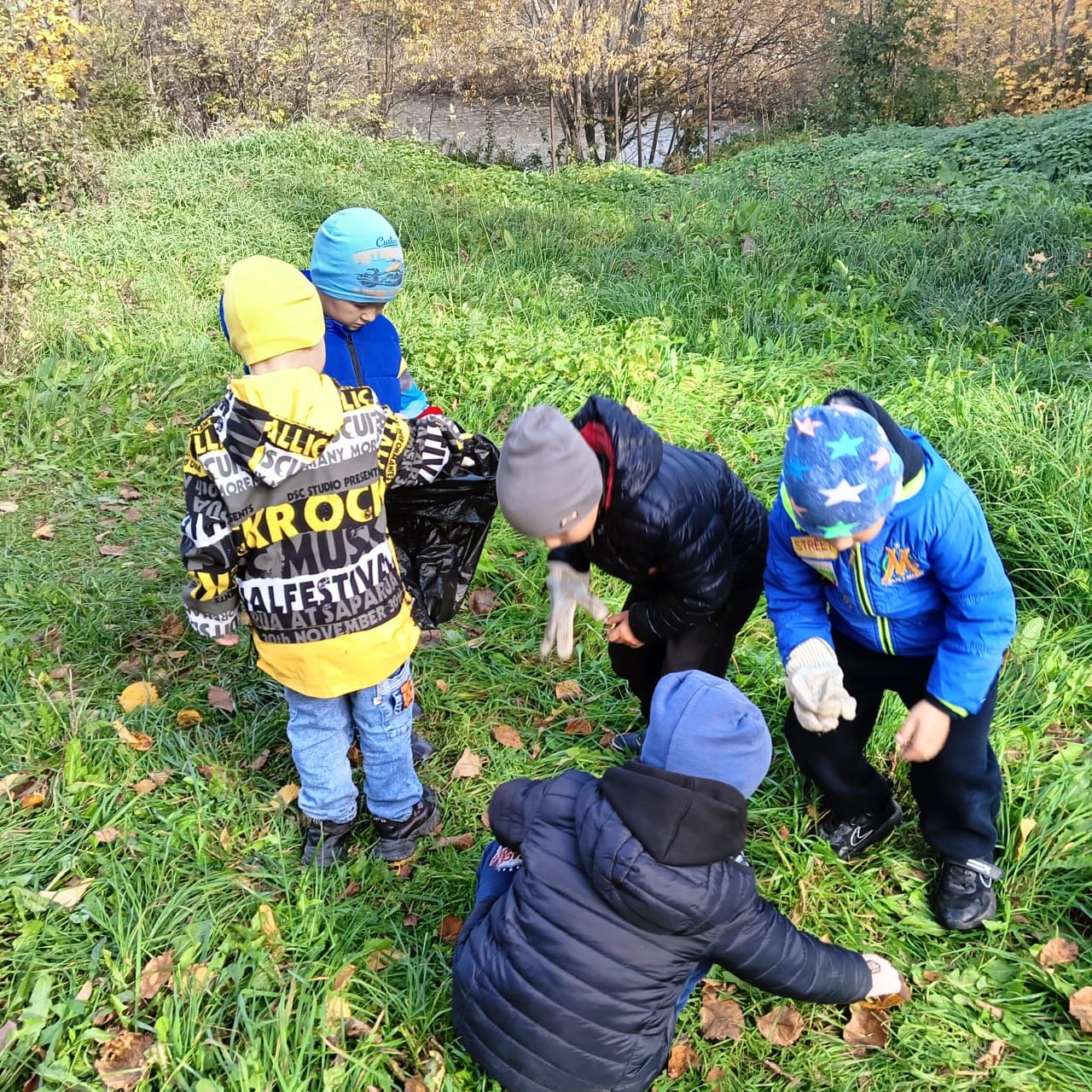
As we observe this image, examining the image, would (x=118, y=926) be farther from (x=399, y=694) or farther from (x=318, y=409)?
(x=318, y=409)

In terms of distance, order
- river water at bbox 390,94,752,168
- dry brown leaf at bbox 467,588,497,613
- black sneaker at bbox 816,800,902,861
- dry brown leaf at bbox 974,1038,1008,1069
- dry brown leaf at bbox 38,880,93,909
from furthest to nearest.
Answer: river water at bbox 390,94,752,168 → dry brown leaf at bbox 467,588,497,613 → black sneaker at bbox 816,800,902,861 → dry brown leaf at bbox 38,880,93,909 → dry brown leaf at bbox 974,1038,1008,1069

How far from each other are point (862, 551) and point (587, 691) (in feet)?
5.12

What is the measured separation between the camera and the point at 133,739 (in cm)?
290

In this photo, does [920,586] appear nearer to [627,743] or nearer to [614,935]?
[614,935]

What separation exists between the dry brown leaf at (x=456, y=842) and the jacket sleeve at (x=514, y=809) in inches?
33.4

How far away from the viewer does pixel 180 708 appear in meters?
3.11

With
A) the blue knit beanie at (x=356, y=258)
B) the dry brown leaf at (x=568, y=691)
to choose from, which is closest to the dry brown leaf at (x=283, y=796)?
the dry brown leaf at (x=568, y=691)

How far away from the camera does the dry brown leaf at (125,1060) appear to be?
192 cm

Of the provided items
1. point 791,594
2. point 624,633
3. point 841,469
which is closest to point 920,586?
point 791,594

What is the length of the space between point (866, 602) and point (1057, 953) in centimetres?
112

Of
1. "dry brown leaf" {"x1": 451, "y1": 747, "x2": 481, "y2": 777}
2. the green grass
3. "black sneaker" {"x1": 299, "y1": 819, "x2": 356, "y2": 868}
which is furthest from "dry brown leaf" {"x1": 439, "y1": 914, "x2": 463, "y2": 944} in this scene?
"dry brown leaf" {"x1": 451, "y1": 747, "x2": 481, "y2": 777}

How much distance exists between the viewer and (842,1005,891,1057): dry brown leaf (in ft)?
6.80

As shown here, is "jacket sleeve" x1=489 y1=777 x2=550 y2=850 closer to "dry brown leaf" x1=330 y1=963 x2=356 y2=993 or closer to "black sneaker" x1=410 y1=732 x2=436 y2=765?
"dry brown leaf" x1=330 y1=963 x2=356 y2=993

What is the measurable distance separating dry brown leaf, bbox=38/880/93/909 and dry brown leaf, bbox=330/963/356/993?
823 mm
